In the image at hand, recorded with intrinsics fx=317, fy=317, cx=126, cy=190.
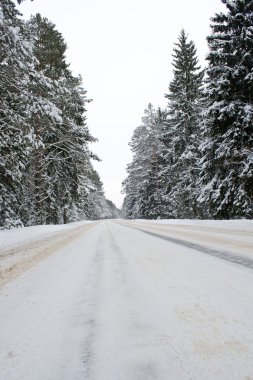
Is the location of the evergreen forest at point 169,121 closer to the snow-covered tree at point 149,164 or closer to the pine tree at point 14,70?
the pine tree at point 14,70

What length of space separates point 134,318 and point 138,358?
0.69 meters

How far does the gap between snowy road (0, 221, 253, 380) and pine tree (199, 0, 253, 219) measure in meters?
12.7

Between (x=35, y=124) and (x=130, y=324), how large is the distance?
58.1 feet

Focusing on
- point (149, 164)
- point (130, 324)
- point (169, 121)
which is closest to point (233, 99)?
point (169, 121)

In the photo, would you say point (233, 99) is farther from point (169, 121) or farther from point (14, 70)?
point (169, 121)

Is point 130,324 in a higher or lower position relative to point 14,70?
lower

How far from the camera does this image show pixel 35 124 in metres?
18.6

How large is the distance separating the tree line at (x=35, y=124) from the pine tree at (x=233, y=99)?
25.4ft

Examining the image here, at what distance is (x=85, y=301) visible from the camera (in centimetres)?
309

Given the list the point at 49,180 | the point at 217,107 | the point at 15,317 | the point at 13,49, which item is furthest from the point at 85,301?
the point at 49,180

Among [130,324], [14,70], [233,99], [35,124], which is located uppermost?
[233,99]

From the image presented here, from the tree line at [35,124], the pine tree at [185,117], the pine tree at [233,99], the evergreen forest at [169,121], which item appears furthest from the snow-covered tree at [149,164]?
the pine tree at [233,99]

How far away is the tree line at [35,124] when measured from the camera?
9.78m

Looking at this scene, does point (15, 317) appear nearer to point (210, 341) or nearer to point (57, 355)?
point (57, 355)
